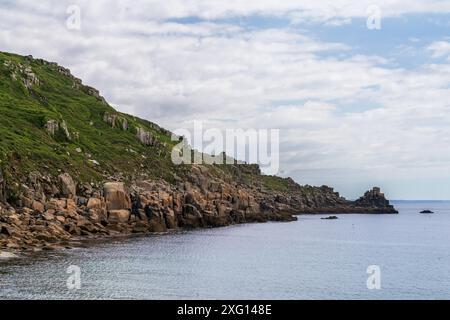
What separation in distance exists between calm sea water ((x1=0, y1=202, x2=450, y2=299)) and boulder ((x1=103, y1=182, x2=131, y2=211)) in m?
19.5

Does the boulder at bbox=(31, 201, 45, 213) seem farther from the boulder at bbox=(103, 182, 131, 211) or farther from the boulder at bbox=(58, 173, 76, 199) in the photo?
the boulder at bbox=(103, 182, 131, 211)

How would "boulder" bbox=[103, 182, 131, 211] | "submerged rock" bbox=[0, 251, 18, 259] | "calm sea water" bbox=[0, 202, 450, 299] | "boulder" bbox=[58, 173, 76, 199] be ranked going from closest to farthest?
"calm sea water" bbox=[0, 202, 450, 299] < "submerged rock" bbox=[0, 251, 18, 259] < "boulder" bbox=[58, 173, 76, 199] < "boulder" bbox=[103, 182, 131, 211]

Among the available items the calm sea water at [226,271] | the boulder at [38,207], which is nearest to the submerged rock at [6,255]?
the calm sea water at [226,271]

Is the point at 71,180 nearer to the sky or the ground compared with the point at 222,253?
nearer to the sky

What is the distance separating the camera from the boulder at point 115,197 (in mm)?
144125

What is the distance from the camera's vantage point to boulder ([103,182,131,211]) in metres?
144

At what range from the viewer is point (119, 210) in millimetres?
143625

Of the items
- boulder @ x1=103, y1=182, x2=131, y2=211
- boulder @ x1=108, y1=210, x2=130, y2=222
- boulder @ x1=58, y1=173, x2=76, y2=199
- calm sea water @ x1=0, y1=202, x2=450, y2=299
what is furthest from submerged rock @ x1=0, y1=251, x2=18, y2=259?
boulder @ x1=103, y1=182, x2=131, y2=211

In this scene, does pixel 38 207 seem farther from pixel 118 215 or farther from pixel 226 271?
pixel 226 271

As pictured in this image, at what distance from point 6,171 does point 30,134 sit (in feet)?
185

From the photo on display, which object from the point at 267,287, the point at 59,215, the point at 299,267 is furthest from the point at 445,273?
the point at 59,215

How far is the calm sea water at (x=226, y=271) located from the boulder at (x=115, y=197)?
1945cm
